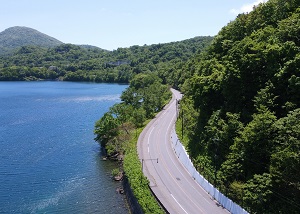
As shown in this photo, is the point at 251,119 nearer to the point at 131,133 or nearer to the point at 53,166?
the point at 131,133

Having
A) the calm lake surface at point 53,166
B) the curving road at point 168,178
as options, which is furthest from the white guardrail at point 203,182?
the calm lake surface at point 53,166

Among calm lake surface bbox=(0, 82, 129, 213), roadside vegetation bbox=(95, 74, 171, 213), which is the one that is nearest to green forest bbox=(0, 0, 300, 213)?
roadside vegetation bbox=(95, 74, 171, 213)

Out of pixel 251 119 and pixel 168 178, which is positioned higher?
pixel 251 119

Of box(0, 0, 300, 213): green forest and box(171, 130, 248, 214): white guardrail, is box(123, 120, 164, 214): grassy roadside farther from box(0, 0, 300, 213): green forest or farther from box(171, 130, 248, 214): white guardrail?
box(171, 130, 248, 214): white guardrail

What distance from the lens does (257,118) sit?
37.1 meters

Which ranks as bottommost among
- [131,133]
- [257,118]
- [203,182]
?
[203,182]

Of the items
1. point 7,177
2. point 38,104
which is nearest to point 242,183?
point 7,177

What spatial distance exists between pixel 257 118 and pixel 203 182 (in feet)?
39.1

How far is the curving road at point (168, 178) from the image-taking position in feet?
126

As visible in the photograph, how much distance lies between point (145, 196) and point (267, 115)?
1833 cm

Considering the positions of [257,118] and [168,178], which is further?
[168,178]

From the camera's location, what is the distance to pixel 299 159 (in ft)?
99.5

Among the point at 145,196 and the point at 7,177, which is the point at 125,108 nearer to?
the point at 7,177

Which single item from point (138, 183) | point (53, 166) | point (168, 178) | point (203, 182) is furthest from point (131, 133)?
point (203, 182)
